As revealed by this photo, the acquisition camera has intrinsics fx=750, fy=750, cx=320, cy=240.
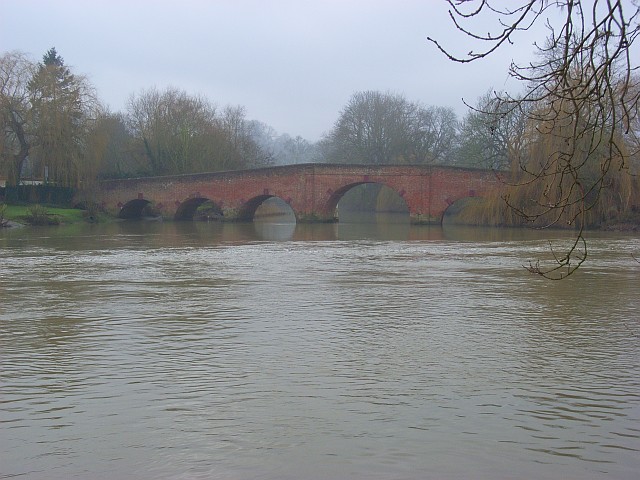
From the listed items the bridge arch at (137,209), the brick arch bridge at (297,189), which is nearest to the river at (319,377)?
the brick arch bridge at (297,189)

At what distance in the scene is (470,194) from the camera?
34656mm

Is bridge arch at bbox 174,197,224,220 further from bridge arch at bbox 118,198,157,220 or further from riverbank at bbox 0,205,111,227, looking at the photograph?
riverbank at bbox 0,205,111,227

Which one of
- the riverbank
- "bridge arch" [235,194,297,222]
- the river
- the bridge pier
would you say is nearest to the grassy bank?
the riverbank

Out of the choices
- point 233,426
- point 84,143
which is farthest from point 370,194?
point 233,426

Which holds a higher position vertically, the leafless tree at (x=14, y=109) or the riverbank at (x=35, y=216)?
the leafless tree at (x=14, y=109)

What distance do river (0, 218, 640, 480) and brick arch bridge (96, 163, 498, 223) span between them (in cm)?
2254

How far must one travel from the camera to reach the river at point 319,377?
4695 mm

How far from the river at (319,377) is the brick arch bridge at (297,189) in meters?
22.5

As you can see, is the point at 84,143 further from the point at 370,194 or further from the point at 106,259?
the point at 370,194

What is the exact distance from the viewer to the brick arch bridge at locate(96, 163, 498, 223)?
3572 centimetres

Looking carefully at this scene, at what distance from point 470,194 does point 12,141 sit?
2110 centimetres

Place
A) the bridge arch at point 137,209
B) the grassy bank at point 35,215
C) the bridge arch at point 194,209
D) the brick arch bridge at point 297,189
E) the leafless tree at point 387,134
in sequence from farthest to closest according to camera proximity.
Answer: the leafless tree at point 387,134 < the bridge arch at point 137,209 < the bridge arch at point 194,209 < the brick arch bridge at point 297,189 < the grassy bank at point 35,215

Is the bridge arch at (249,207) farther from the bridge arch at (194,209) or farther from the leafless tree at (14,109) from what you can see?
the leafless tree at (14,109)

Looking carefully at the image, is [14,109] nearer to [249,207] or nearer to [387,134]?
[249,207]
